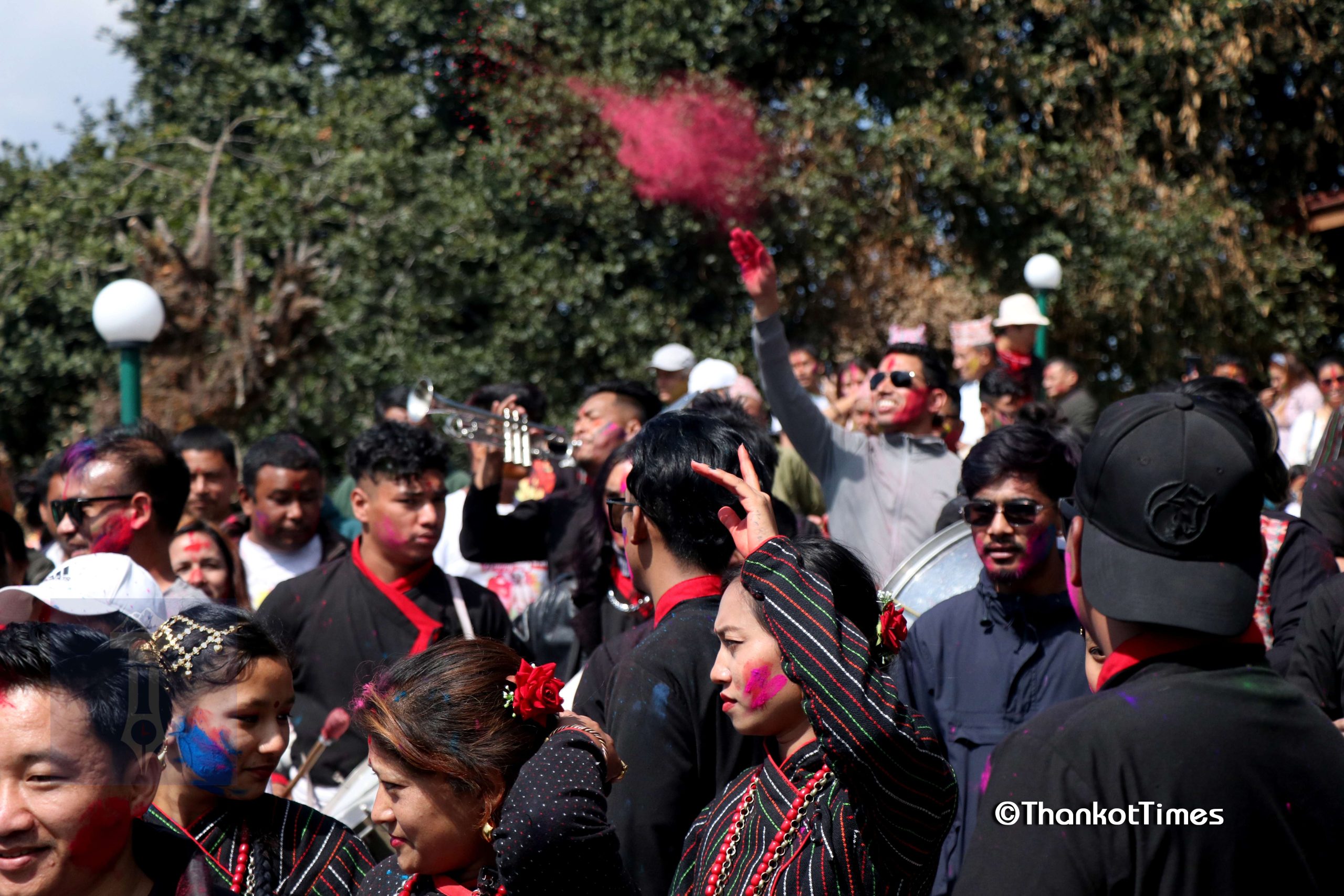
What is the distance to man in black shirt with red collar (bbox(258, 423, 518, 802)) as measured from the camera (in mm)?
4242

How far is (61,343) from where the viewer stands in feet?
42.9

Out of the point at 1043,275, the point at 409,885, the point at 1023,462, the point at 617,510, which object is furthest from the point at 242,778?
the point at 1043,275

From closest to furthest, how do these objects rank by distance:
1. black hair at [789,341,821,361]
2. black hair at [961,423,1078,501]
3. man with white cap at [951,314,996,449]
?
black hair at [961,423,1078,501]
man with white cap at [951,314,996,449]
black hair at [789,341,821,361]

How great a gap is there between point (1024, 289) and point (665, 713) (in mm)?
10795

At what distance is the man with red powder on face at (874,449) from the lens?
209 inches

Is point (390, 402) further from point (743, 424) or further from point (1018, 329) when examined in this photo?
point (1018, 329)

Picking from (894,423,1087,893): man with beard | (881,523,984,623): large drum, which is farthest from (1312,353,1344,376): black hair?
(894,423,1087,893): man with beard

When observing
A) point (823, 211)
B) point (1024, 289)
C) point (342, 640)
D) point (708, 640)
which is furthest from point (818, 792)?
point (1024, 289)

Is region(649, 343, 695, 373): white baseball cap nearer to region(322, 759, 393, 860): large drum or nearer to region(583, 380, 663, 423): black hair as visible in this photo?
region(583, 380, 663, 423): black hair

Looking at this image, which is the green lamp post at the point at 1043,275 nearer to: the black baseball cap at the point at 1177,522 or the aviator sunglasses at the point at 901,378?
the aviator sunglasses at the point at 901,378

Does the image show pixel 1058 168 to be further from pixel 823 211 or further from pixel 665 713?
pixel 665 713

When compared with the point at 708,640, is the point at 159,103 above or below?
above

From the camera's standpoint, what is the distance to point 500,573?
19.9 ft

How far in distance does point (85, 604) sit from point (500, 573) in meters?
3.92
